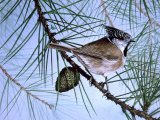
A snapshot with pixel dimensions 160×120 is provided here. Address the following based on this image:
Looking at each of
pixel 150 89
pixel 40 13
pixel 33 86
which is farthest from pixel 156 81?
pixel 33 86

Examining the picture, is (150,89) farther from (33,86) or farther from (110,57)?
(33,86)

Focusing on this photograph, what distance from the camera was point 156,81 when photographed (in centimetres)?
40

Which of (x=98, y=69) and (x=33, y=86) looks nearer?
(x=98, y=69)

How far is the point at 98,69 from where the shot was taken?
15.0 inches

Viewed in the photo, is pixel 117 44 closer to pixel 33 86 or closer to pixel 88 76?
pixel 88 76

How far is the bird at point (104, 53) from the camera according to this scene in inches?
14.2

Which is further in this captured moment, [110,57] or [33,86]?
[33,86]

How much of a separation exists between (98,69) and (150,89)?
2.5 inches

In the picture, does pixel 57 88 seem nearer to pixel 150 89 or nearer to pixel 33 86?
pixel 150 89

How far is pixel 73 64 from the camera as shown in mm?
383

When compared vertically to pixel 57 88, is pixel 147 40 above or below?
above

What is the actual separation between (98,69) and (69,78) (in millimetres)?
32

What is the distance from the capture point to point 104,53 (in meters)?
0.37

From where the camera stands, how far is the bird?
36 centimetres
